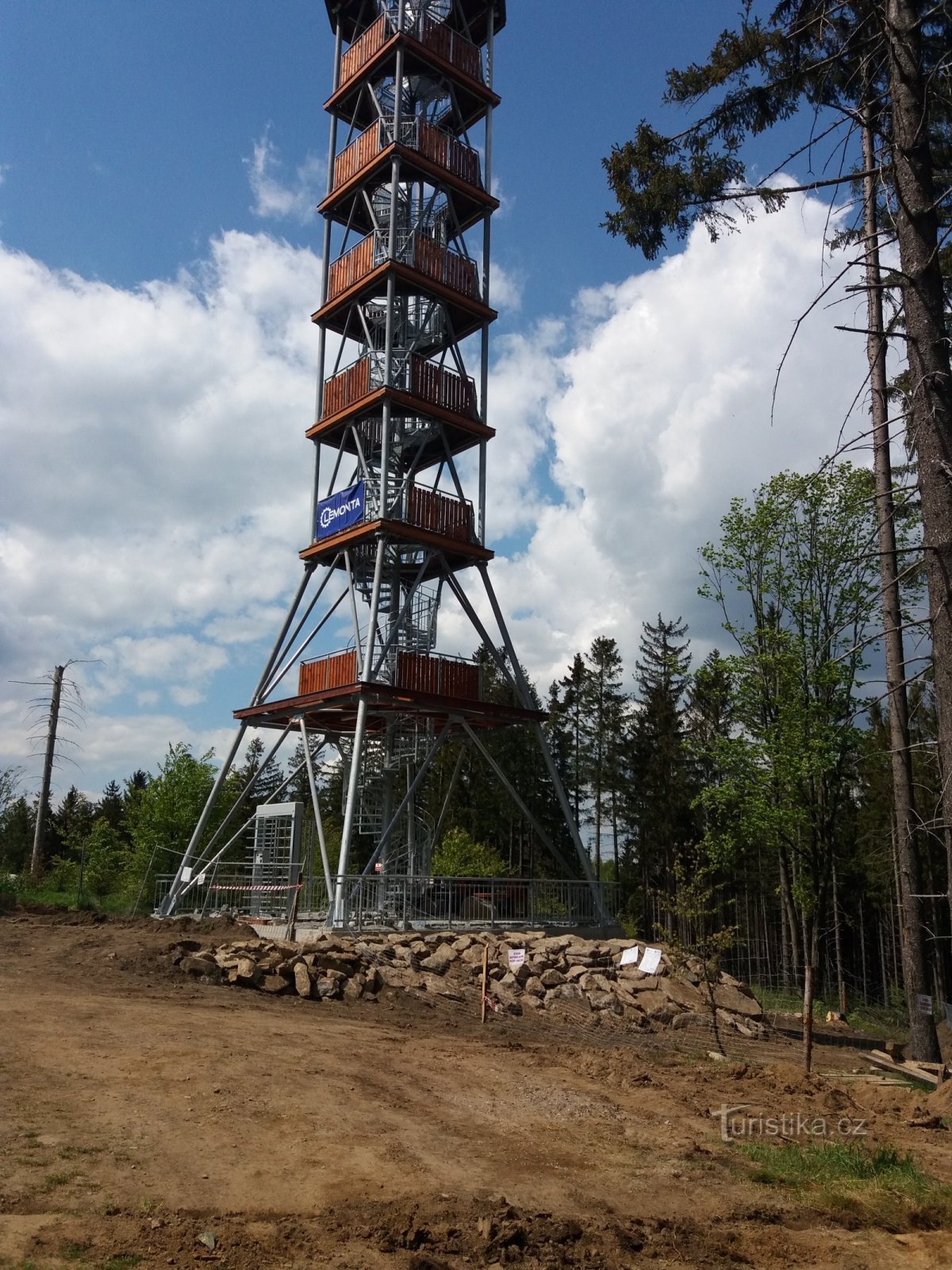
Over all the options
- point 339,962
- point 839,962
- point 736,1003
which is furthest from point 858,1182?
point 839,962

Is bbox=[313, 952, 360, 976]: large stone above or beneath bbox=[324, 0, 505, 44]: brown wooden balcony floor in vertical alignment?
beneath

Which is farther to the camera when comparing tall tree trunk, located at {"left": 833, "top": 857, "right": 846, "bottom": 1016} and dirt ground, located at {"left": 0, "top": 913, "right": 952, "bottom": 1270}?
tall tree trunk, located at {"left": 833, "top": 857, "right": 846, "bottom": 1016}

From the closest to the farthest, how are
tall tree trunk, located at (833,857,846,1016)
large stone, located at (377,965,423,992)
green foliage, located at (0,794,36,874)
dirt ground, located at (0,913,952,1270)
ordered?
dirt ground, located at (0,913,952,1270)
large stone, located at (377,965,423,992)
tall tree trunk, located at (833,857,846,1016)
green foliage, located at (0,794,36,874)

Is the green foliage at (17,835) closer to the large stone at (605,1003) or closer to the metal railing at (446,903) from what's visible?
the metal railing at (446,903)

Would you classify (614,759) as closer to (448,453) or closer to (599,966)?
(448,453)

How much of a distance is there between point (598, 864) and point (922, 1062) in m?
34.5

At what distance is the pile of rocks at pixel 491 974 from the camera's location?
15430mm

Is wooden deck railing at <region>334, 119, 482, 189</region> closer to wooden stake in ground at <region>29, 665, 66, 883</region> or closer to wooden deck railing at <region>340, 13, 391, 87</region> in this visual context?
wooden deck railing at <region>340, 13, 391, 87</region>

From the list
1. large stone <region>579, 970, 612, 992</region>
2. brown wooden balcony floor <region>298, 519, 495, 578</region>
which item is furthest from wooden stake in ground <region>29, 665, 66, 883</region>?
large stone <region>579, 970, 612, 992</region>

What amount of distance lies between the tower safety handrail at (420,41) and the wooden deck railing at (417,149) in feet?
6.25

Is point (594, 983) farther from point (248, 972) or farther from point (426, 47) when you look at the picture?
point (426, 47)

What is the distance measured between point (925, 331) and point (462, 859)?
116ft

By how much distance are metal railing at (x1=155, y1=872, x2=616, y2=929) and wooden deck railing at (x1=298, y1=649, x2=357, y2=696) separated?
4.49m

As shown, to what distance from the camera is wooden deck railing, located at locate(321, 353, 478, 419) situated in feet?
79.6
